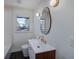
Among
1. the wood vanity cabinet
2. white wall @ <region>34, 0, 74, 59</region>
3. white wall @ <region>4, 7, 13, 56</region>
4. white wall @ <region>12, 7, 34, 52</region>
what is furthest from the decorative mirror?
white wall @ <region>12, 7, 34, 52</region>

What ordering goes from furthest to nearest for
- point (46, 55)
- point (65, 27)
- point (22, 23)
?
point (22, 23), point (46, 55), point (65, 27)

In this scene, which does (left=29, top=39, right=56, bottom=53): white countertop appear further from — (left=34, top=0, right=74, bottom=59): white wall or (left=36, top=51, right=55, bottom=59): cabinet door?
(left=34, top=0, right=74, bottom=59): white wall

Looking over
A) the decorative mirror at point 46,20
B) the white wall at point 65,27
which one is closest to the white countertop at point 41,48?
the white wall at point 65,27

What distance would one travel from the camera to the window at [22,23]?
4.50m

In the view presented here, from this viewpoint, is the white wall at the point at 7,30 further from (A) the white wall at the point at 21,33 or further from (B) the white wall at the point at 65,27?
(B) the white wall at the point at 65,27

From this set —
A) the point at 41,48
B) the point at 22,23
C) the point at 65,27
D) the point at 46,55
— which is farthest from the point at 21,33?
the point at 65,27

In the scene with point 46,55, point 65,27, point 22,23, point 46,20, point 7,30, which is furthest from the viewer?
point 22,23

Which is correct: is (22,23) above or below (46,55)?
above

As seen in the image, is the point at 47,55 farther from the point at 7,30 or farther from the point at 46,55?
the point at 7,30

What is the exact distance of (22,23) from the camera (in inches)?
182

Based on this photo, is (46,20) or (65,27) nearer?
(65,27)
